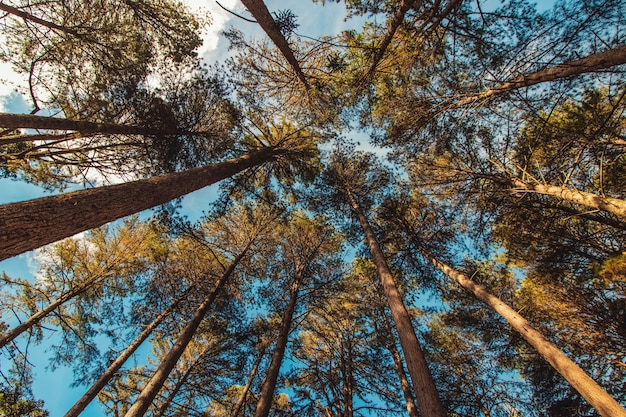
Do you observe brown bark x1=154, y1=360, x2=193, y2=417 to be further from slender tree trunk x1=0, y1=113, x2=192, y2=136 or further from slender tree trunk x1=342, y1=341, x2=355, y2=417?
slender tree trunk x1=0, y1=113, x2=192, y2=136

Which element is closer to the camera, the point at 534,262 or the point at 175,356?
the point at 175,356

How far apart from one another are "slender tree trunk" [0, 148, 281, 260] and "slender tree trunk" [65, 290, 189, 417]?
5.36 m

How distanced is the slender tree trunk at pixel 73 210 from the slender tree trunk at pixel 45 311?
6.67m

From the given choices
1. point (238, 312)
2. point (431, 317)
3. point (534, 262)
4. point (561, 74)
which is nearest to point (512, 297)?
point (534, 262)

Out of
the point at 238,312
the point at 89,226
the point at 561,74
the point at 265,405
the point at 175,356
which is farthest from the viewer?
the point at 238,312

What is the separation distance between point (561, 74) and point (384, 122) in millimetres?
4686

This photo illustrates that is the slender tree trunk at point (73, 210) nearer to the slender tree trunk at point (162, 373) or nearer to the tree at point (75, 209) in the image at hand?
the tree at point (75, 209)

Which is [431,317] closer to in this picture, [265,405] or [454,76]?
[265,405]

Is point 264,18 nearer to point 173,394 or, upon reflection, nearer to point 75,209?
point 75,209

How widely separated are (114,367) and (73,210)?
645 centimetres

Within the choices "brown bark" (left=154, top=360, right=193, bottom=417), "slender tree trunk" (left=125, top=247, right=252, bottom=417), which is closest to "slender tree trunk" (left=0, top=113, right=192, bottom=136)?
"slender tree trunk" (left=125, top=247, right=252, bottom=417)

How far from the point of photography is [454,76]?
290 inches

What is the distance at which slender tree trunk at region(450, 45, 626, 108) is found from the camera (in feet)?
13.6

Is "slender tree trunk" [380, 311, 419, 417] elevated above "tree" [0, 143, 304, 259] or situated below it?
above
